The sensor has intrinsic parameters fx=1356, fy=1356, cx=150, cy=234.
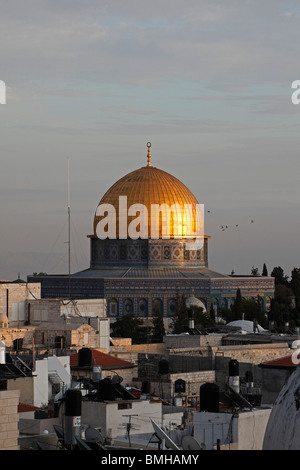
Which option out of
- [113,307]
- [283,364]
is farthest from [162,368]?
[113,307]

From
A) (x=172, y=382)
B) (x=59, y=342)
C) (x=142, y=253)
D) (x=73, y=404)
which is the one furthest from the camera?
(x=142, y=253)

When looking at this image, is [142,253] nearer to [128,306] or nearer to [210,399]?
[128,306]

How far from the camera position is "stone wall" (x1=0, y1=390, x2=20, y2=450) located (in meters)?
12.0

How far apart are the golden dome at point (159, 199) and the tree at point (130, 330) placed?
1287cm

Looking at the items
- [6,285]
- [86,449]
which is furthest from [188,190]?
[86,449]

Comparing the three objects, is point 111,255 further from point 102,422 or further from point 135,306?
point 102,422

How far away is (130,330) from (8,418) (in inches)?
1262

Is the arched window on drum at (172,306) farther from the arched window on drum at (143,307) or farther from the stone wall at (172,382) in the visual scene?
the stone wall at (172,382)

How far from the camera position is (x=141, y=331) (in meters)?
45.5

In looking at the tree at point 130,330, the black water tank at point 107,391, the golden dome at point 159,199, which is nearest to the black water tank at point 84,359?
the black water tank at point 107,391

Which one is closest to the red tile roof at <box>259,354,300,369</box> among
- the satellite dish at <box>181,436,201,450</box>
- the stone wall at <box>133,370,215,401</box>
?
the stone wall at <box>133,370,215,401</box>

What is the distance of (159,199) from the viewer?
198ft

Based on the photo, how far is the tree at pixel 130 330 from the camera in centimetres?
4319

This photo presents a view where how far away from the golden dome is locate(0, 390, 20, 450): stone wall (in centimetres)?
4765
